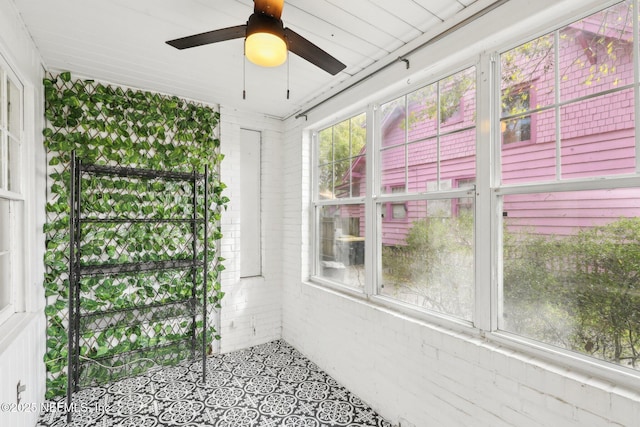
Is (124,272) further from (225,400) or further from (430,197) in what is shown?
(430,197)

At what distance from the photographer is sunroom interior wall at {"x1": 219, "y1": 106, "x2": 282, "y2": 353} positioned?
344 cm

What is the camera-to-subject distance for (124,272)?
9.07ft

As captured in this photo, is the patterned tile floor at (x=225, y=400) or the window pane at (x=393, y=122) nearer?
the patterned tile floor at (x=225, y=400)

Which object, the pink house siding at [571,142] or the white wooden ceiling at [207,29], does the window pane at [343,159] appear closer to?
the white wooden ceiling at [207,29]

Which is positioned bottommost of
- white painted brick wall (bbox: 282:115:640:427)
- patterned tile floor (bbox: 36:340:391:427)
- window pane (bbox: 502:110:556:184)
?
patterned tile floor (bbox: 36:340:391:427)

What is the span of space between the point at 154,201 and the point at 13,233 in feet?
3.36

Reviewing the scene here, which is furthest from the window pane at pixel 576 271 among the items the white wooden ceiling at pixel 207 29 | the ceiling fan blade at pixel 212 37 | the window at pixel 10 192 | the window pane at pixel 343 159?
the window at pixel 10 192

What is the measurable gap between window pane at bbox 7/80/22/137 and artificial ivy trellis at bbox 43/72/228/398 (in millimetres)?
387

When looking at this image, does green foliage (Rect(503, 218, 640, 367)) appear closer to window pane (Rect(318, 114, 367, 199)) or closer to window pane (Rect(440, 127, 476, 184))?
window pane (Rect(440, 127, 476, 184))

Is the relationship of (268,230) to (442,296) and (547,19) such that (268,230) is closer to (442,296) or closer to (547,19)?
(442,296)

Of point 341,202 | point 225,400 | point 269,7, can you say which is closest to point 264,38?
point 269,7

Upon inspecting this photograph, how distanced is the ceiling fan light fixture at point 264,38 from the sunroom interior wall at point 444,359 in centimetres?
117

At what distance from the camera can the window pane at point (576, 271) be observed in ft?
4.59

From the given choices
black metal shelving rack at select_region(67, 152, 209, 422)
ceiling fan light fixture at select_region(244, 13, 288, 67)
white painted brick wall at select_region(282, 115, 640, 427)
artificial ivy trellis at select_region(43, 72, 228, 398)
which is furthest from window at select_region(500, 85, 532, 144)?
artificial ivy trellis at select_region(43, 72, 228, 398)
